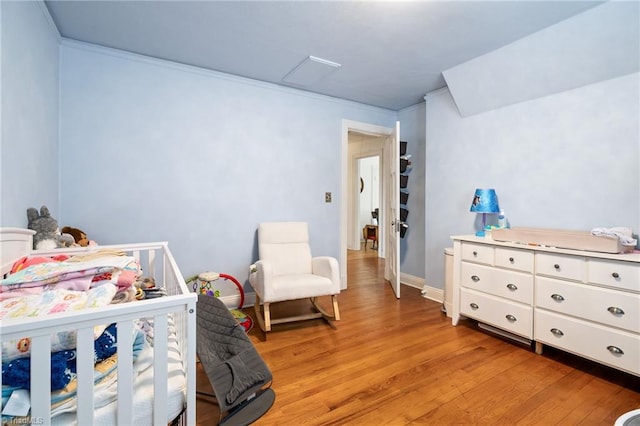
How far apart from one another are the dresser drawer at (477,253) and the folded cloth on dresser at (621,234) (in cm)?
65

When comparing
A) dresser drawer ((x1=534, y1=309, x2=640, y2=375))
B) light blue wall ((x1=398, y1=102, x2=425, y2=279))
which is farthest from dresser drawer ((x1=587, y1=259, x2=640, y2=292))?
light blue wall ((x1=398, y1=102, x2=425, y2=279))

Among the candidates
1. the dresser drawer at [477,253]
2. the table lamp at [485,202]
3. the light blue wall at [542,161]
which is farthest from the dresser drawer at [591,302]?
the table lamp at [485,202]

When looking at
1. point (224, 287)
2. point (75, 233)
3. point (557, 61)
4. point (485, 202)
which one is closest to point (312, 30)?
point (557, 61)

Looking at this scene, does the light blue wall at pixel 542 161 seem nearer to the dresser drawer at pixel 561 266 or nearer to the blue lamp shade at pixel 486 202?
the blue lamp shade at pixel 486 202

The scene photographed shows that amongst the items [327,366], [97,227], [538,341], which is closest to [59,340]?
[327,366]

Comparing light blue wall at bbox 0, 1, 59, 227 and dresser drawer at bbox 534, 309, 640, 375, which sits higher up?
light blue wall at bbox 0, 1, 59, 227

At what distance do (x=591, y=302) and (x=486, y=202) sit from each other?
39.9 inches

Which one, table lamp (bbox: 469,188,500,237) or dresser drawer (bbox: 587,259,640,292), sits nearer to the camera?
dresser drawer (bbox: 587,259,640,292)

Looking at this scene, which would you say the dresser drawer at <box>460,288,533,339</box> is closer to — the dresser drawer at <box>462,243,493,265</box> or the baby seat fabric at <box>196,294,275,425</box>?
the dresser drawer at <box>462,243,493,265</box>

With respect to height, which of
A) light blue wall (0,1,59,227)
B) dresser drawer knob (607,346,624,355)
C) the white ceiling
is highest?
the white ceiling

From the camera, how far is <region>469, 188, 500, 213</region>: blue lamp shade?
2525 millimetres

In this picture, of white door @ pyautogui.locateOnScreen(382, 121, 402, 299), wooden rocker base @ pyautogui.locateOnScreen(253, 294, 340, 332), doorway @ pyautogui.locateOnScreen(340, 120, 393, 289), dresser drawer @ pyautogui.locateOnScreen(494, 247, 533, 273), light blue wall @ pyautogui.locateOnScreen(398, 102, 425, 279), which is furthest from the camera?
doorway @ pyautogui.locateOnScreen(340, 120, 393, 289)

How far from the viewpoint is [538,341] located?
202cm

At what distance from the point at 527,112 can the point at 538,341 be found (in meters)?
1.78
